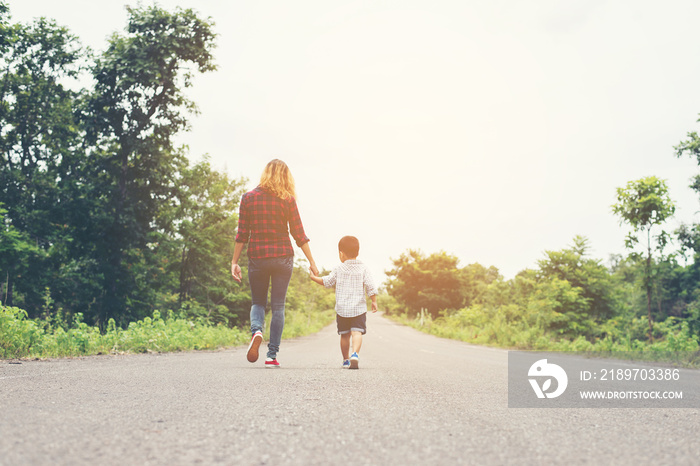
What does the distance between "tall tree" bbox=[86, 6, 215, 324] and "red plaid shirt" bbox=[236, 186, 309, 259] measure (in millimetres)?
17255

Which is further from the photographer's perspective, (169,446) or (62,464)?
(169,446)

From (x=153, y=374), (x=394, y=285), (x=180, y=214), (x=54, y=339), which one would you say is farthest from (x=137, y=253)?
(x=394, y=285)

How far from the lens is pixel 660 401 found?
4.14 metres

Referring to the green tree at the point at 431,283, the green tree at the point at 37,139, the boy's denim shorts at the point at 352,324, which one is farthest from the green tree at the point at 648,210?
the green tree at the point at 431,283

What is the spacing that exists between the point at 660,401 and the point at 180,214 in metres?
24.8

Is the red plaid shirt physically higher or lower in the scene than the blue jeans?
higher

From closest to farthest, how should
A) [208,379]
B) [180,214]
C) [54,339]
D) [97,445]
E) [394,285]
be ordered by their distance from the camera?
[97,445], [208,379], [54,339], [180,214], [394,285]

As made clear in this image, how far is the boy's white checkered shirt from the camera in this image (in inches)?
224

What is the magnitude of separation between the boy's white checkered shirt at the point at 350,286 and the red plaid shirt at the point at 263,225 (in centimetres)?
73

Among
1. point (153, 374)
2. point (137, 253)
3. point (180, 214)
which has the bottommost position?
point (153, 374)

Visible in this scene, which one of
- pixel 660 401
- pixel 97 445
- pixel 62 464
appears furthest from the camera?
pixel 660 401

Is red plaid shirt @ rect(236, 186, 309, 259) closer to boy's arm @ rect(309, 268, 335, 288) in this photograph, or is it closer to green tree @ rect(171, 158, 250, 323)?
boy's arm @ rect(309, 268, 335, 288)

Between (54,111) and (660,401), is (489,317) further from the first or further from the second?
(54,111)

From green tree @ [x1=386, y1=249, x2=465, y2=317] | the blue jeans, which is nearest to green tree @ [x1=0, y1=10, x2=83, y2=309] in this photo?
the blue jeans
